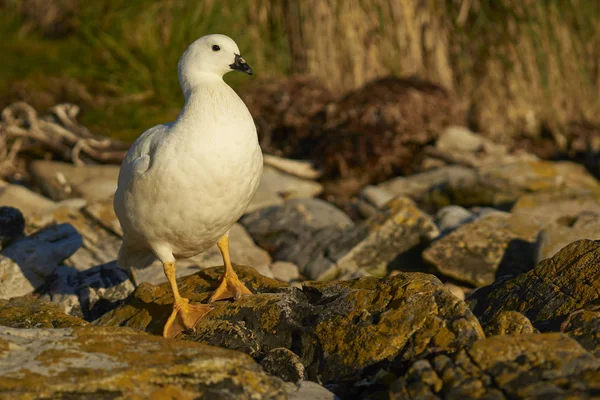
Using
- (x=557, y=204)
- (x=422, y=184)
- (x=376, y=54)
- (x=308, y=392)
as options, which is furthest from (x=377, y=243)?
(x=376, y=54)

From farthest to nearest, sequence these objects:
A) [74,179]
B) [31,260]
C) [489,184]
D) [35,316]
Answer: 1. [74,179]
2. [489,184]
3. [31,260]
4. [35,316]

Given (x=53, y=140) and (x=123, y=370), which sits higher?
(x=123, y=370)

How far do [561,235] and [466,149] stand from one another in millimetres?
4607

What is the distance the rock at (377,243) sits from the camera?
25.3 feet

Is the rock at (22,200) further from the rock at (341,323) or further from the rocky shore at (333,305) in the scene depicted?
the rock at (341,323)

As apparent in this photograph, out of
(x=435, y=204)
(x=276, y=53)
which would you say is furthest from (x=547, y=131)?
(x=276, y=53)

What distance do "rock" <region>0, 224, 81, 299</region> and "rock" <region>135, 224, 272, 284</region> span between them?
2.32 feet

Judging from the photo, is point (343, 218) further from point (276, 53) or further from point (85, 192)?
point (276, 53)

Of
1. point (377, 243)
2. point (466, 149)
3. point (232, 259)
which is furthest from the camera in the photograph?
point (466, 149)

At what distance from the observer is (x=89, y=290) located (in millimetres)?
6426

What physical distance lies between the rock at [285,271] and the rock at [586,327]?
381 centimetres

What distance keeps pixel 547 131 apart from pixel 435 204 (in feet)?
11.4

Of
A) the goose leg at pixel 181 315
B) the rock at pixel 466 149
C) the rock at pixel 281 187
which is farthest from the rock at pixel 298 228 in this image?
the goose leg at pixel 181 315

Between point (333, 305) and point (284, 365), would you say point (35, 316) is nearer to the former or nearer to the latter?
point (284, 365)
